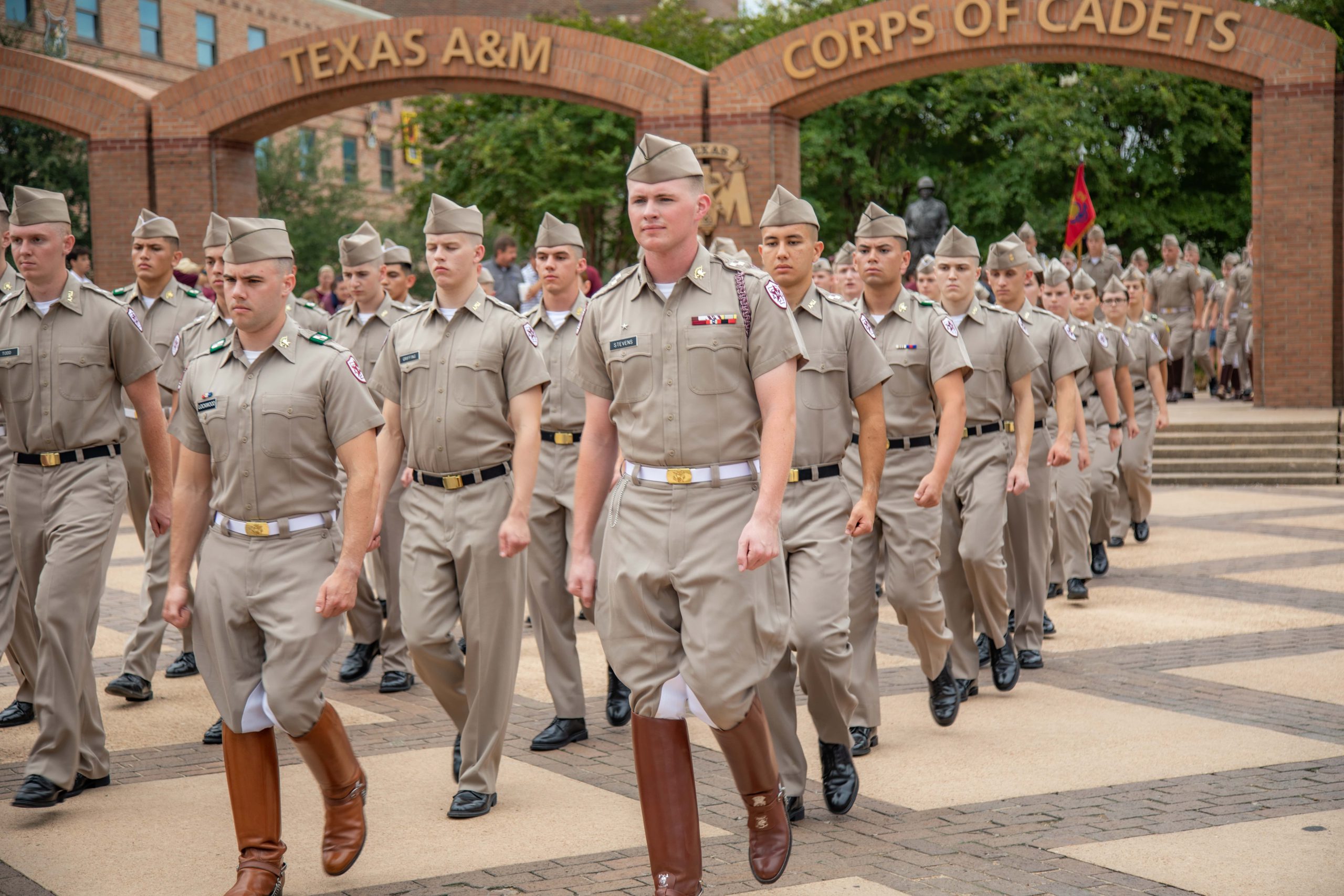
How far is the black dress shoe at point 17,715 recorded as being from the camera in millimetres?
7562

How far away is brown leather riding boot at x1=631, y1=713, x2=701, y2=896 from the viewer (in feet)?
14.7

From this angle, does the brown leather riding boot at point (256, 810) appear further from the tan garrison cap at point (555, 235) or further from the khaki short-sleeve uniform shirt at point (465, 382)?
the tan garrison cap at point (555, 235)

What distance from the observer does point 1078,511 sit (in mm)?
10930

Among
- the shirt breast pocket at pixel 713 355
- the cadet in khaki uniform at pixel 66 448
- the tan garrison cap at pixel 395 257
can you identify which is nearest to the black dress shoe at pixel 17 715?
the cadet in khaki uniform at pixel 66 448

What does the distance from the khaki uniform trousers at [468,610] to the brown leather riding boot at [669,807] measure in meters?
1.56

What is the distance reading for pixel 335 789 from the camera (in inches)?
204

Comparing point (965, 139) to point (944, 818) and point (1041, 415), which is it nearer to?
point (1041, 415)

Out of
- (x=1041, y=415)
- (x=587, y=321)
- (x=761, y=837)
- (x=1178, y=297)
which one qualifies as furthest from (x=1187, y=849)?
(x=1178, y=297)

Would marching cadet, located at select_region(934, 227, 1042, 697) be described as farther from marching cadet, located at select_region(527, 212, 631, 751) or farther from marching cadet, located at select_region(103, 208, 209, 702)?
marching cadet, located at select_region(103, 208, 209, 702)

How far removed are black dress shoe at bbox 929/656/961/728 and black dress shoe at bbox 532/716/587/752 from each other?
1597mm

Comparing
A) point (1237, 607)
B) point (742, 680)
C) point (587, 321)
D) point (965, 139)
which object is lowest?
point (1237, 607)

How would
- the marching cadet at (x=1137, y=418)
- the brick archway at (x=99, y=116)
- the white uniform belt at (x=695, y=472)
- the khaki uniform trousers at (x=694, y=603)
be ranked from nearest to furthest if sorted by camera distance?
1. the khaki uniform trousers at (x=694, y=603)
2. the white uniform belt at (x=695, y=472)
3. the marching cadet at (x=1137, y=418)
4. the brick archway at (x=99, y=116)

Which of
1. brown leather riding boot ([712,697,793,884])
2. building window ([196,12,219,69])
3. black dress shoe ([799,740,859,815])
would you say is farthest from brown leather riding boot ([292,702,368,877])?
building window ([196,12,219,69])

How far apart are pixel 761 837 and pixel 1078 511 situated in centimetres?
675
